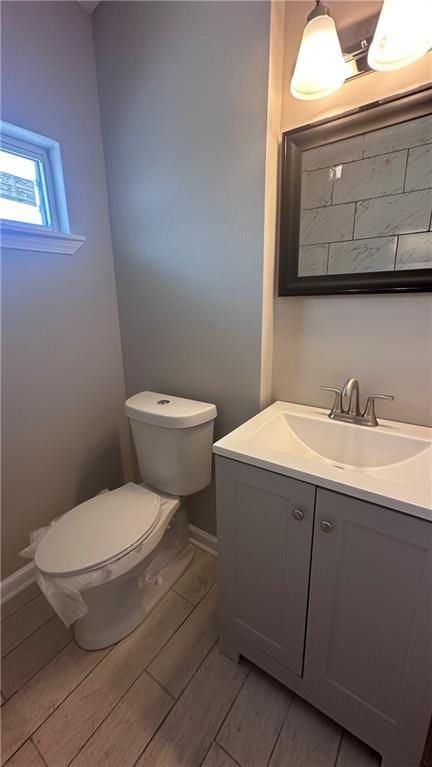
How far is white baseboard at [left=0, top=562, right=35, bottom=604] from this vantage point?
1.37 metres

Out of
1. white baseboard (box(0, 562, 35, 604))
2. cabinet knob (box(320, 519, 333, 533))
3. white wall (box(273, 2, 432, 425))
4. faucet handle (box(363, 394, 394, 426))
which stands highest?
white wall (box(273, 2, 432, 425))

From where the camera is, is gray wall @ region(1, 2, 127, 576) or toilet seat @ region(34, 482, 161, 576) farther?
gray wall @ region(1, 2, 127, 576)

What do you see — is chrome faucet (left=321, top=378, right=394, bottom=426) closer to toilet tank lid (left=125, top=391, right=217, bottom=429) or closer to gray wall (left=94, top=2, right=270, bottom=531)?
gray wall (left=94, top=2, right=270, bottom=531)

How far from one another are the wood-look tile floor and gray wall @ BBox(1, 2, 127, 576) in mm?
477

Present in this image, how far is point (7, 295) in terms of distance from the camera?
A: 1.24m

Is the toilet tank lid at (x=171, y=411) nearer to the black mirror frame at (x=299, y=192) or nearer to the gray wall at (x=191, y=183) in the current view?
the gray wall at (x=191, y=183)

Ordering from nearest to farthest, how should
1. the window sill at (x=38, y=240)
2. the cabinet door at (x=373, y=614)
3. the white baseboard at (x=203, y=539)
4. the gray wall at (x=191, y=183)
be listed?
the cabinet door at (x=373, y=614) < the gray wall at (x=191, y=183) < the window sill at (x=38, y=240) < the white baseboard at (x=203, y=539)

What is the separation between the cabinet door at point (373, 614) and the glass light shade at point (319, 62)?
3.81 ft

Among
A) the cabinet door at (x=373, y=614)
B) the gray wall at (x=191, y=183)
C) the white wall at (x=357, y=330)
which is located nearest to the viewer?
the cabinet door at (x=373, y=614)

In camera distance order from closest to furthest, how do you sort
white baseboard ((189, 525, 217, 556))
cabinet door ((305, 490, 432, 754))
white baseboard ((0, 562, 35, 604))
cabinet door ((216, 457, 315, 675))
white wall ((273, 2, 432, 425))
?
cabinet door ((305, 490, 432, 754)) → cabinet door ((216, 457, 315, 675)) → white wall ((273, 2, 432, 425)) → white baseboard ((0, 562, 35, 604)) → white baseboard ((189, 525, 217, 556))

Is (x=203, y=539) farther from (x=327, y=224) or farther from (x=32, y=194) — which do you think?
(x=32, y=194)

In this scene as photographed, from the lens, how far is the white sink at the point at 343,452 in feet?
2.34

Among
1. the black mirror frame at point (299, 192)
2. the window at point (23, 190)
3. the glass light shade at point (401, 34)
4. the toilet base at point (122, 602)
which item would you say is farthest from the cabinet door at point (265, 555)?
the window at point (23, 190)

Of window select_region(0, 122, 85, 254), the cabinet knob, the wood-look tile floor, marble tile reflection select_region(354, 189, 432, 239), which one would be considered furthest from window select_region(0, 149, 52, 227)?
the wood-look tile floor
